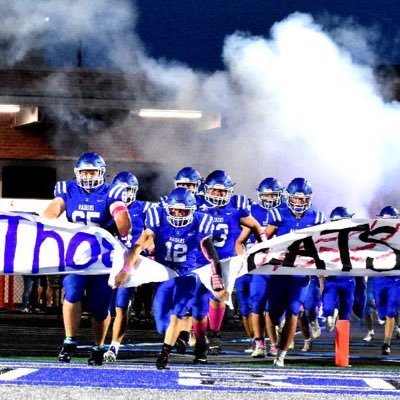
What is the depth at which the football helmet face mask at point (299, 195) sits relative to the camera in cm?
1196

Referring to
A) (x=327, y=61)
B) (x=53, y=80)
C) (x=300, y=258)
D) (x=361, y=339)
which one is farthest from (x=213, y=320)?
(x=53, y=80)

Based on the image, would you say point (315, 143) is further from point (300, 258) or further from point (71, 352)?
point (71, 352)

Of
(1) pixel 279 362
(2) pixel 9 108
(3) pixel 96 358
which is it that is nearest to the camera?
(3) pixel 96 358

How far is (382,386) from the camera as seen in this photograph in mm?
8273

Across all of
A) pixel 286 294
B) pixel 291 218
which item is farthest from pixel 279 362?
pixel 291 218

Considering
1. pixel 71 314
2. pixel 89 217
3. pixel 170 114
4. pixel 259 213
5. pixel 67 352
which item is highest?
pixel 170 114

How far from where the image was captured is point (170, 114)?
2216cm

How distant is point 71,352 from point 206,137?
1265 cm

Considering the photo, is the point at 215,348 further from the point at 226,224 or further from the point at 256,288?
the point at 226,224

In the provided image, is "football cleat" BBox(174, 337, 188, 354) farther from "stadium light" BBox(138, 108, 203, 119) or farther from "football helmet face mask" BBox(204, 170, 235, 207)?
"stadium light" BBox(138, 108, 203, 119)

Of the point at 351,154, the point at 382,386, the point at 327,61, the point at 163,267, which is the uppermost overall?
the point at 327,61

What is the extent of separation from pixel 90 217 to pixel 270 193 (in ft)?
11.7

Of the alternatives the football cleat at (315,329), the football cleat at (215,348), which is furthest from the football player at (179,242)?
the football cleat at (315,329)

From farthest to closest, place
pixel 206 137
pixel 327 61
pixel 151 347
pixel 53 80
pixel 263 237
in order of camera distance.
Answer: pixel 53 80 → pixel 206 137 → pixel 327 61 → pixel 151 347 → pixel 263 237
